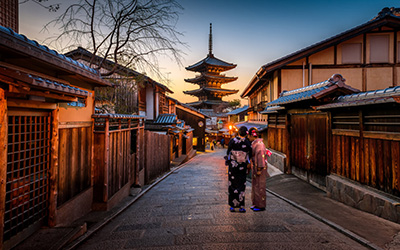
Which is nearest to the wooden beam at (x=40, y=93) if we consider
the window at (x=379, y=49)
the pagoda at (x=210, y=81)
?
the window at (x=379, y=49)

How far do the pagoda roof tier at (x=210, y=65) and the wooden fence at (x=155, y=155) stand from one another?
30.0m

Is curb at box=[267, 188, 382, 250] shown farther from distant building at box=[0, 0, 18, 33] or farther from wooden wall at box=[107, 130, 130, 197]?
distant building at box=[0, 0, 18, 33]

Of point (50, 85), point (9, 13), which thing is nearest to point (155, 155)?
point (9, 13)

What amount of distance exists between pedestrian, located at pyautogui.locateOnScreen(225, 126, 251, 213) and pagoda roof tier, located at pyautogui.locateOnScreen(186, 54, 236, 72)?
36754 millimetres

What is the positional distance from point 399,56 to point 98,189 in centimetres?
1614

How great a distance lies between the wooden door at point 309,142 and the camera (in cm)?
753

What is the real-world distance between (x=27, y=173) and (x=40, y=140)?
0.61 metres

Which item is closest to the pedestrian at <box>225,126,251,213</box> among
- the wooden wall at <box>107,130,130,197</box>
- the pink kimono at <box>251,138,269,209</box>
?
the pink kimono at <box>251,138,269,209</box>

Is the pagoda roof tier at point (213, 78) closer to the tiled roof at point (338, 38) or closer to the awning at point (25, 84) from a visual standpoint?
the tiled roof at point (338, 38)

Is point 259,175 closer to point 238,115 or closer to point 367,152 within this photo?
point 367,152

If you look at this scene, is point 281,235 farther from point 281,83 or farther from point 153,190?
point 281,83

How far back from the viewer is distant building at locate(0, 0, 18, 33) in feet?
17.2

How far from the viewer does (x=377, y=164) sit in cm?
513

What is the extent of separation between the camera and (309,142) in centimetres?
834
